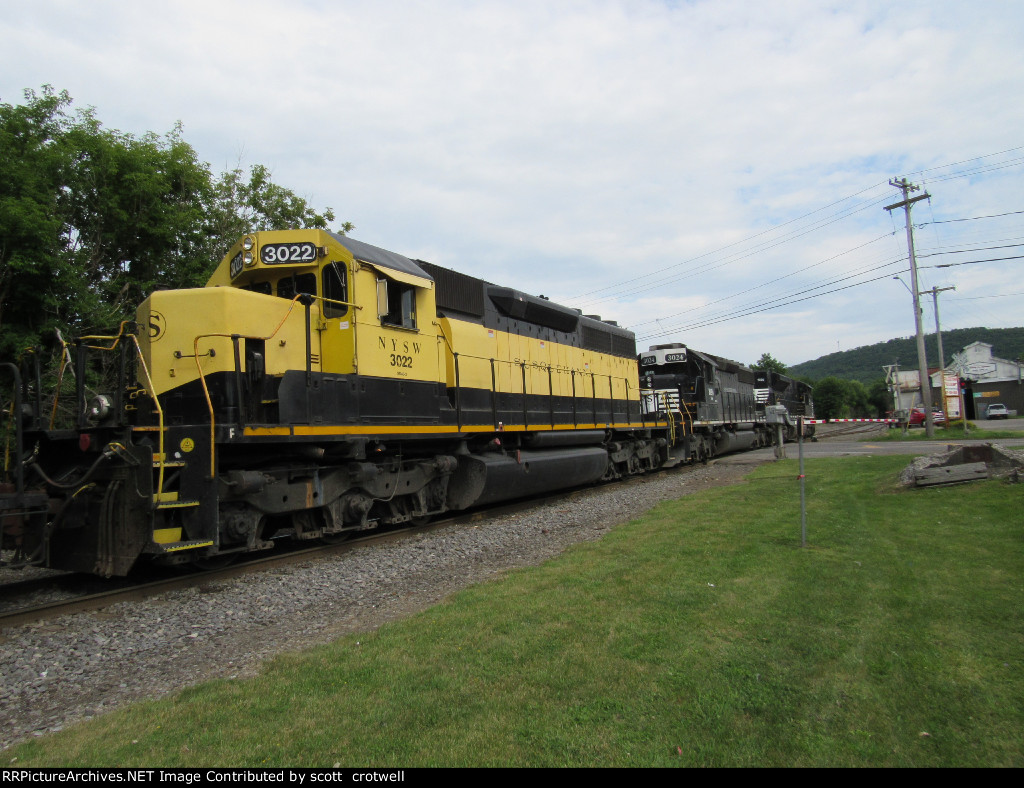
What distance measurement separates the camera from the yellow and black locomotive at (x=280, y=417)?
565 centimetres

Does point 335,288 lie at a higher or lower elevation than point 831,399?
higher

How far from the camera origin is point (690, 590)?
5.09 m

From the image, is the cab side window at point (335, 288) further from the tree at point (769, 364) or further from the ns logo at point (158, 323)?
the tree at point (769, 364)

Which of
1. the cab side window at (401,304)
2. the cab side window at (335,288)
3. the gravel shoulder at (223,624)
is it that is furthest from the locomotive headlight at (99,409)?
the cab side window at (401,304)

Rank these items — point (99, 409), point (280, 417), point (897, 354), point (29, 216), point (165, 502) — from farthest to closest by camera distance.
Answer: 1. point (897, 354)
2. point (29, 216)
3. point (280, 417)
4. point (99, 409)
5. point (165, 502)

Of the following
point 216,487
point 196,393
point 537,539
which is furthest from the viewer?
point 537,539

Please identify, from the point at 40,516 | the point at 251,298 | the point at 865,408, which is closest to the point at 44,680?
the point at 40,516

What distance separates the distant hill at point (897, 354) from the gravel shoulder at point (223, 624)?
8741cm

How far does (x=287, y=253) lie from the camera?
296 inches

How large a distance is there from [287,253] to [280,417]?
225 centimetres

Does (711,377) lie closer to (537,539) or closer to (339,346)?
(537,539)

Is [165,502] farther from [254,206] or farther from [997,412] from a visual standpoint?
[997,412]

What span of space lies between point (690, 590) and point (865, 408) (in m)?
92.2

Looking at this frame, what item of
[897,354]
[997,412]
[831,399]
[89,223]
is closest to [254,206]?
[89,223]
